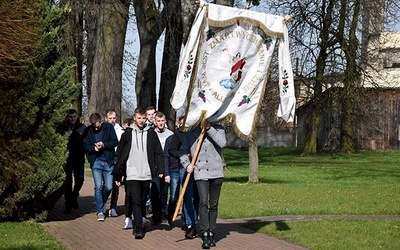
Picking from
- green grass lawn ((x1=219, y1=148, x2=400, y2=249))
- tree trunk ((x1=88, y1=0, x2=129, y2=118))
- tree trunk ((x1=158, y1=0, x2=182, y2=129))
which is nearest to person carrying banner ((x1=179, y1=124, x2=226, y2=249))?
green grass lawn ((x1=219, y1=148, x2=400, y2=249))

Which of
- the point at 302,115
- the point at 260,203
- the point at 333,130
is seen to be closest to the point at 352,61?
the point at 333,130

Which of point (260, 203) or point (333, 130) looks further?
point (333, 130)

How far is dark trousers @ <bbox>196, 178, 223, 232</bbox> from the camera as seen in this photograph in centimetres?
1140

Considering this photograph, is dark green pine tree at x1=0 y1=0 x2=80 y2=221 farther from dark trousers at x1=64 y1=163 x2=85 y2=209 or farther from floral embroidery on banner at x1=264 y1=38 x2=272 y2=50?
floral embroidery on banner at x1=264 y1=38 x2=272 y2=50

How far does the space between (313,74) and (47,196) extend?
2953cm

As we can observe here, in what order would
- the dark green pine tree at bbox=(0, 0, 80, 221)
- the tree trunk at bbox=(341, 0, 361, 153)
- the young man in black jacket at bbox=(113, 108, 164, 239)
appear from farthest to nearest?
the tree trunk at bbox=(341, 0, 361, 153), the dark green pine tree at bbox=(0, 0, 80, 221), the young man in black jacket at bbox=(113, 108, 164, 239)

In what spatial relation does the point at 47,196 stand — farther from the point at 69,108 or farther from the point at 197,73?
the point at 197,73

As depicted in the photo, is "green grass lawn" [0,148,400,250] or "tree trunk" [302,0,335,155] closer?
"green grass lawn" [0,148,400,250]

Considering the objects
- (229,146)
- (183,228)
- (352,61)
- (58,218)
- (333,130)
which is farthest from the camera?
(229,146)

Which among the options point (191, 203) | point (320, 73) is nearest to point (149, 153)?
point (191, 203)

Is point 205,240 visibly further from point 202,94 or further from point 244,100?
point 244,100

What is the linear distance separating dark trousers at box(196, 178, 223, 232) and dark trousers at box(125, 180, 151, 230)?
3.67ft

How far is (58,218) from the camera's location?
14539 millimetres

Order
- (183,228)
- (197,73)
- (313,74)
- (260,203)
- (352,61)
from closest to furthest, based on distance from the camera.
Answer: (197,73)
(183,228)
(260,203)
(352,61)
(313,74)
